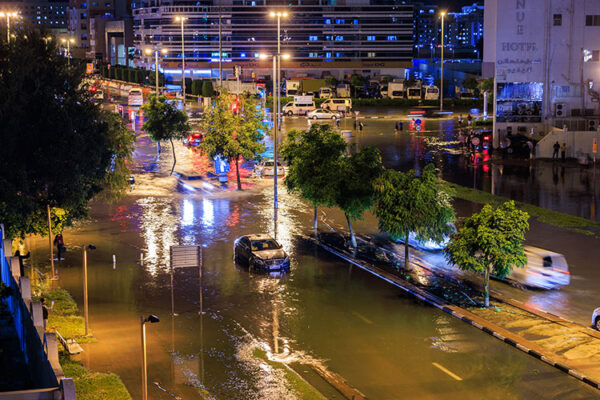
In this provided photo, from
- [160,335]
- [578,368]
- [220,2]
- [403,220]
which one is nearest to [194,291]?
[160,335]

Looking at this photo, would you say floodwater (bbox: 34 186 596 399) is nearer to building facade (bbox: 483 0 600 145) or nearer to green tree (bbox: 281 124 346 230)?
green tree (bbox: 281 124 346 230)

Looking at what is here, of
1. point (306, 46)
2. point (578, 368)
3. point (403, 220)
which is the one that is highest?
point (306, 46)

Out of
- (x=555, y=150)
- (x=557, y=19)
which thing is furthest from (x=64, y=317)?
(x=557, y=19)

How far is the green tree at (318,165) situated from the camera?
1252 inches

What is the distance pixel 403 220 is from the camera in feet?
90.9

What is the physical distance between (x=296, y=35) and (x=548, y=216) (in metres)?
129

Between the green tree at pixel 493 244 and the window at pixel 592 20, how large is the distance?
41.7 metres

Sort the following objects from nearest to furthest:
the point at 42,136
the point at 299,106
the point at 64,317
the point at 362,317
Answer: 1. the point at 64,317
2. the point at 362,317
3. the point at 42,136
4. the point at 299,106

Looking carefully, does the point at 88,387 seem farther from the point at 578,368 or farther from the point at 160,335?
the point at 578,368

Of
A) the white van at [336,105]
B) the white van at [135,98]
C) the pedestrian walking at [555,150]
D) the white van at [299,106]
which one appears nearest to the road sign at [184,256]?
the pedestrian walking at [555,150]

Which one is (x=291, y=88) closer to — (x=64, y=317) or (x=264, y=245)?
(x=264, y=245)

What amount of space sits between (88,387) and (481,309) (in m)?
12.9

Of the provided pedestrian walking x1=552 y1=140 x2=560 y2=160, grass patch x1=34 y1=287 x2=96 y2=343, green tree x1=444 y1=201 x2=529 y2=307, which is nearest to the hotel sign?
pedestrian walking x1=552 y1=140 x2=560 y2=160

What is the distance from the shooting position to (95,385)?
17406 millimetres
